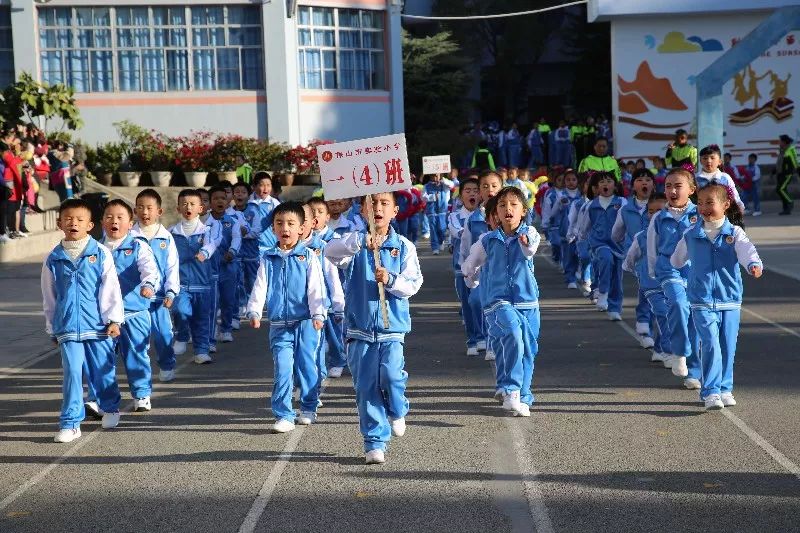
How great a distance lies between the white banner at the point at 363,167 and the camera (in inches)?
339

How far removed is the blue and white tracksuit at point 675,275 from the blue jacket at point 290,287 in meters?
3.29

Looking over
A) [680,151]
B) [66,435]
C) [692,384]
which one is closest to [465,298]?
[692,384]

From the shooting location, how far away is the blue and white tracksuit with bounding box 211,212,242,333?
14647mm

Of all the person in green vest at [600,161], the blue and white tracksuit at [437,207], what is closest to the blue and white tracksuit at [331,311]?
the person in green vest at [600,161]

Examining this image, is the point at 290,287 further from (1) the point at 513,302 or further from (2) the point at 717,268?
(2) the point at 717,268

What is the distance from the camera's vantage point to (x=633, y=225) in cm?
1399

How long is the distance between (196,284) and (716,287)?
5725mm

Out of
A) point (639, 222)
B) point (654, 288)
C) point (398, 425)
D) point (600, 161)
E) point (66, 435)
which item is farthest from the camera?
point (600, 161)

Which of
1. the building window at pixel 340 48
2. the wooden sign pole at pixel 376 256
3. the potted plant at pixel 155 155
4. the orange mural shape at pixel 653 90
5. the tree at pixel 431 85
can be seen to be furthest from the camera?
the tree at pixel 431 85

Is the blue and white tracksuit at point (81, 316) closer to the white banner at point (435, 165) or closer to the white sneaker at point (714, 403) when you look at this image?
the white sneaker at point (714, 403)

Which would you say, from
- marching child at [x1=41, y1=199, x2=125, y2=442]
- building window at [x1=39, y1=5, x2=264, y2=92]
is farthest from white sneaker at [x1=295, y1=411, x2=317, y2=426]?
building window at [x1=39, y1=5, x2=264, y2=92]

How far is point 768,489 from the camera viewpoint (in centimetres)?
744

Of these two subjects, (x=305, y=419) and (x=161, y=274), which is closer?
(x=305, y=419)

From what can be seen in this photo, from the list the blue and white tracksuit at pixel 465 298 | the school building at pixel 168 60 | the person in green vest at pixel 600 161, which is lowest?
the blue and white tracksuit at pixel 465 298
